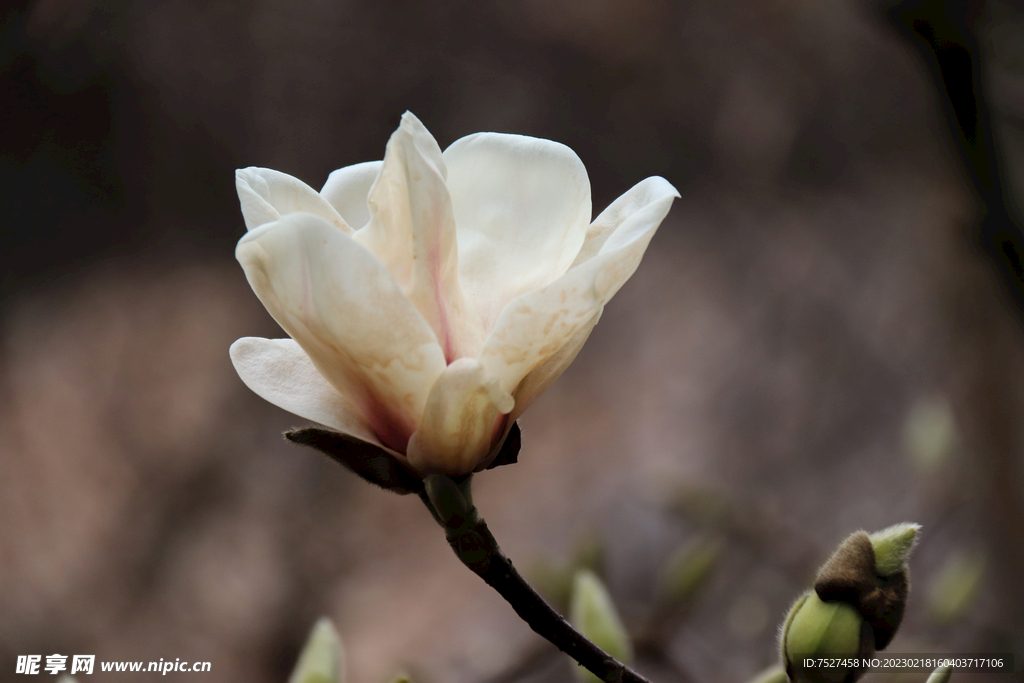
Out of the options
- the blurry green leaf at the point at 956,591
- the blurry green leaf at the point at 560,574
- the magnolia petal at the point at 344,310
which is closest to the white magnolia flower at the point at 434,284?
the magnolia petal at the point at 344,310

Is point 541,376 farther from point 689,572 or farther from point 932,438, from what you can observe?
point 932,438

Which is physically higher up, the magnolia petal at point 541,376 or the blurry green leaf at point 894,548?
the magnolia petal at point 541,376

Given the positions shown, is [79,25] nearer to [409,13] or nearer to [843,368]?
[409,13]

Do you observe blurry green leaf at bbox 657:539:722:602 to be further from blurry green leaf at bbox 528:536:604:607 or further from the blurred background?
the blurred background

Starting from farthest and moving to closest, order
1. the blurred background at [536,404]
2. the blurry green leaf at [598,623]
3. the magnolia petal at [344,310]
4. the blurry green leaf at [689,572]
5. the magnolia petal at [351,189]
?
the blurred background at [536,404] → the blurry green leaf at [689,572] → the blurry green leaf at [598,623] → the magnolia petal at [351,189] → the magnolia petal at [344,310]

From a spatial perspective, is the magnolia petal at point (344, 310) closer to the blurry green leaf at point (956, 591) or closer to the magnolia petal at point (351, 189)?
the magnolia petal at point (351, 189)

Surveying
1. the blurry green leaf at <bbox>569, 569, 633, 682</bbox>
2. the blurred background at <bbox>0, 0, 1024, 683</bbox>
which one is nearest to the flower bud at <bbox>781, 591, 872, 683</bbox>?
the blurry green leaf at <bbox>569, 569, 633, 682</bbox>
